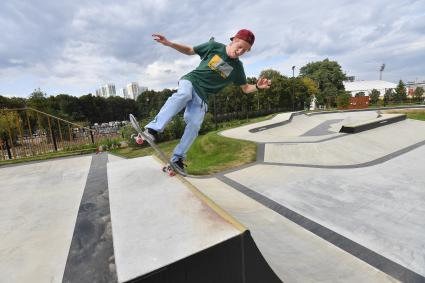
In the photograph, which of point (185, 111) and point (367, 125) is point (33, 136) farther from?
point (367, 125)

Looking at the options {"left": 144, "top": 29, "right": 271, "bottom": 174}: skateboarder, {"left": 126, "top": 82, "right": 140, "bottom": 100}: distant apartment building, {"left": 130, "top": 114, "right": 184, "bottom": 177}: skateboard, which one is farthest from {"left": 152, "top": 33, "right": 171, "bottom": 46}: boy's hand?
{"left": 126, "top": 82, "right": 140, "bottom": 100}: distant apartment building

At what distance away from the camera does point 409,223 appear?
4074 mm

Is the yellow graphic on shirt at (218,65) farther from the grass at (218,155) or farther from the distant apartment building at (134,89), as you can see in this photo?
the distant apartment building at (134,89)

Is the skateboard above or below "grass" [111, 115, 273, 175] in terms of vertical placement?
above

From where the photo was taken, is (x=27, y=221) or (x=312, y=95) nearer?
(x=27, y=221)

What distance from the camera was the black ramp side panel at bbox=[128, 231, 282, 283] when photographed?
1.73 m

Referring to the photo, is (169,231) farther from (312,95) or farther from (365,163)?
(312,95)

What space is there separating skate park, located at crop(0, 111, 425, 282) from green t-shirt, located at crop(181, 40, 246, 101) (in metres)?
1.41

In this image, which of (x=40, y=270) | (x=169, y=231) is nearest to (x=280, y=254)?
(x=169, y=231)

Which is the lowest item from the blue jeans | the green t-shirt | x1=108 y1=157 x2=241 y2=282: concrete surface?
x1=108 y1=157 x2=241 y2=282: concrete surface

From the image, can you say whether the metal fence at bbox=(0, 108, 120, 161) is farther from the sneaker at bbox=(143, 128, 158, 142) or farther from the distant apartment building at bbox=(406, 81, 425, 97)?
the distant apartment building at bbox=(406, 81, 425, 97)

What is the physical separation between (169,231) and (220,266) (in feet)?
1.69

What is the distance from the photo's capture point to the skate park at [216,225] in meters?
1.98

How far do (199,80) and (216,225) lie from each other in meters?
2.13
